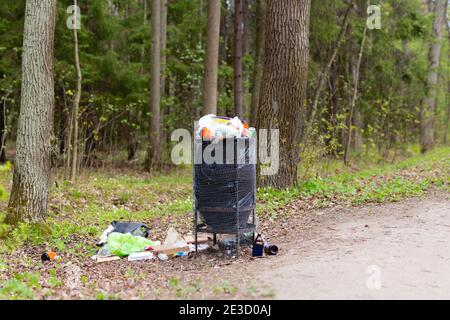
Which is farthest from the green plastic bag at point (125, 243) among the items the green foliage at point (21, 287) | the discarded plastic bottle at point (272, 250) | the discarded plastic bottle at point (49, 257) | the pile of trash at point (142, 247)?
the discarded plastic bottle at point (272, 250)

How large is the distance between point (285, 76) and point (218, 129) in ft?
14.4

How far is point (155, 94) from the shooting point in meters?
16.6

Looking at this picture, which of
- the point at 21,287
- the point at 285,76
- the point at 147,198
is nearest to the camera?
the point at 21,287

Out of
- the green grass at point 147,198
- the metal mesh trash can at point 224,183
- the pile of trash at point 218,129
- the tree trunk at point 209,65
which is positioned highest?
the tree trunk at point 209,65

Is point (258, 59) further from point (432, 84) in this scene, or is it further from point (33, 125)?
point (33, 125)

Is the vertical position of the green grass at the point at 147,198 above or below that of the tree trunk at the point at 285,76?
below

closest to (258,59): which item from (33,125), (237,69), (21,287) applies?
(237,69)

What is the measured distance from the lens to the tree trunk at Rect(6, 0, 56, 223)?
816cm

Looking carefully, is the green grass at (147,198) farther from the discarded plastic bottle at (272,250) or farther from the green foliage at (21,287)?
the discarded plastic bottle at (272,250)

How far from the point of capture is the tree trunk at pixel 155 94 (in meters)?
16.3

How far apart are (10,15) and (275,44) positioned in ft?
28.4

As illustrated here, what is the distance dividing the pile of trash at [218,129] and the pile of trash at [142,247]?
1439mm

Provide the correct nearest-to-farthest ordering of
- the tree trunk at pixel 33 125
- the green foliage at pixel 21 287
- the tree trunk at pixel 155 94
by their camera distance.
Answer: the green foliage at pixel 21 287, the tree trunk at pixel 33 125, the tree trunk at pixel 155 94
